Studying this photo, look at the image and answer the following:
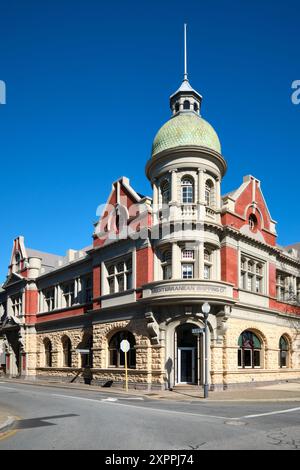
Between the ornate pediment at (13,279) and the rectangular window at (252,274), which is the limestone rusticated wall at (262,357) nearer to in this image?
the rectangular window at (252,274)

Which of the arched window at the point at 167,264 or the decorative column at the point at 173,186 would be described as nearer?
the arched window at the point at 167,264

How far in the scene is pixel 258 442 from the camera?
10203 mm

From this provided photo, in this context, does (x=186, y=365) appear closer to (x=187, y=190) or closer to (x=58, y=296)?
(x=187, y=190)

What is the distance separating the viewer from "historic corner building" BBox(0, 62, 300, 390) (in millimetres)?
26984

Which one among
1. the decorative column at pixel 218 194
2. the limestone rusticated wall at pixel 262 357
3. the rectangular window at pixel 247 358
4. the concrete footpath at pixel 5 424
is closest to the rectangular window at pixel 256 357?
the limestone rusticated wall at pixel 262 357

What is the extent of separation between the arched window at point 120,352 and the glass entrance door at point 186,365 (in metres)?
3.23

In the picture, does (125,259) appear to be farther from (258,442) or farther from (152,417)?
(258,442)

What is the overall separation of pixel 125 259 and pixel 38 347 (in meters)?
17.6

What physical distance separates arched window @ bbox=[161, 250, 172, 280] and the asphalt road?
1041cm

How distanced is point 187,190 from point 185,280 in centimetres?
595

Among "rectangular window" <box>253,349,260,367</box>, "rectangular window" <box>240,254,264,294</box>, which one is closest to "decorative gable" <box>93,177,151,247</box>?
"rectangular window" <box>240,254,264,294</box>

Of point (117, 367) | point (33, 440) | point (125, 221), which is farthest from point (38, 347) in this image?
point (33, 440)

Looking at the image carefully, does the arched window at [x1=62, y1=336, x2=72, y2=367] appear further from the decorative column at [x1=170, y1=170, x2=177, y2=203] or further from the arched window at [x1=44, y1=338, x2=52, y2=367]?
the decorative column at [x1=170, y1=170, x2=177, y2=203]

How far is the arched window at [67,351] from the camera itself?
38.9 m
